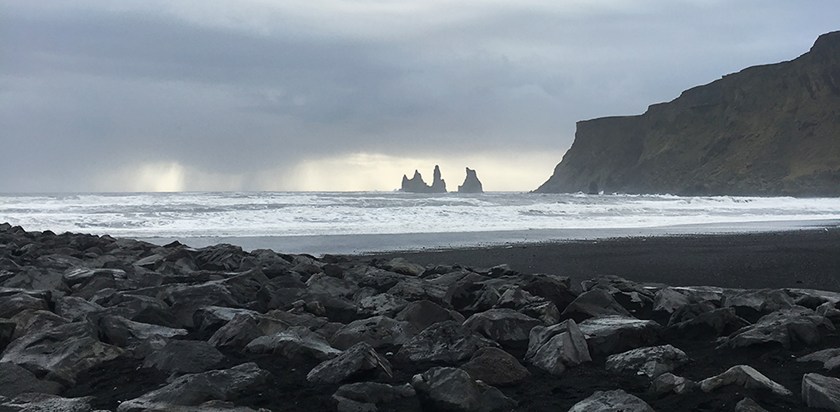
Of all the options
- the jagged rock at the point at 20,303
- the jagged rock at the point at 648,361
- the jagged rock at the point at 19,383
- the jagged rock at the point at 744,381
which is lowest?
the jagged rock at the point at 19,383

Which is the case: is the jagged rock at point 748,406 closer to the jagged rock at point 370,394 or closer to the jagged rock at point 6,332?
the jagged rock at point 370,394

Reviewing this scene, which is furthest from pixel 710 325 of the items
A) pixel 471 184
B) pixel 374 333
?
pixel 471 184

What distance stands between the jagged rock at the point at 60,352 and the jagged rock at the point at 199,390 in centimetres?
87

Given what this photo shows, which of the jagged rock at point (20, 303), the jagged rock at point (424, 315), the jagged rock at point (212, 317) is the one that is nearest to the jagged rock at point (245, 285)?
the jagged rock at point (212, 317)

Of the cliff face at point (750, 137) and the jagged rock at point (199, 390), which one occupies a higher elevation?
the cliff face at point (750, 137)

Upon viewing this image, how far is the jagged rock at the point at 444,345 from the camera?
4281 millimetres

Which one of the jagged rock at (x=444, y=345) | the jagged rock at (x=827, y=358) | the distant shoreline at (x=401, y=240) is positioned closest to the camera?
the jagged rock at (x=827, y=358)

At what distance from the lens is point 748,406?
10.0 feet

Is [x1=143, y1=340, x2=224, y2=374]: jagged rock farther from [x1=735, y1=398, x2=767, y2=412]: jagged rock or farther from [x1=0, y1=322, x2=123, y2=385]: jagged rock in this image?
[x1=735, y1=398, x2=767, y2=412]: jagged rock

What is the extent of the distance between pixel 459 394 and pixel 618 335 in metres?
1.59

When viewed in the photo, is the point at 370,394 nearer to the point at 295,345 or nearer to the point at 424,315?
the point at 295,345

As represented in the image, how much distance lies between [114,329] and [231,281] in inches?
81.0

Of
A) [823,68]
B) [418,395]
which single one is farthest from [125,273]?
[823,68]

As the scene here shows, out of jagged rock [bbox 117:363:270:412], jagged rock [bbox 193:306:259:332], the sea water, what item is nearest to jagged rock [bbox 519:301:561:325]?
jagged rock [bbox 193:306:259:332]
